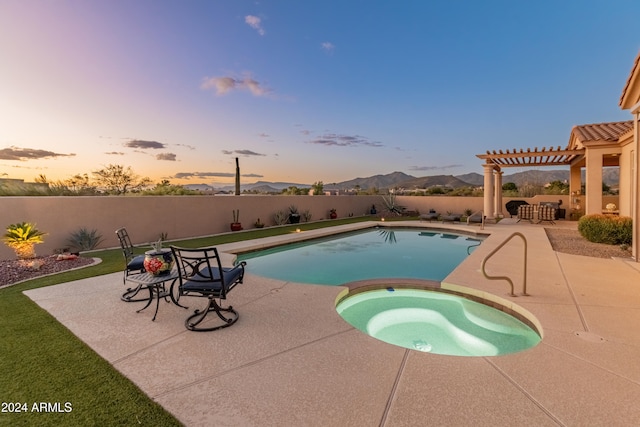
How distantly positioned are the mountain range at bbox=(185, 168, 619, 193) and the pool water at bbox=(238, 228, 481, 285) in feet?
30.7

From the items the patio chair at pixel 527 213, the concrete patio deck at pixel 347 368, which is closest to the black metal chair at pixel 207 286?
the concrete patio deck at pixel 347 368

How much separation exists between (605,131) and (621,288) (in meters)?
10.5

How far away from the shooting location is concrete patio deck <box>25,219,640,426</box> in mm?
2127

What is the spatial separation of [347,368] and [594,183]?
514 inches

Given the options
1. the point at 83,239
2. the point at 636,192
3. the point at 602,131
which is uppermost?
the point at 602,131

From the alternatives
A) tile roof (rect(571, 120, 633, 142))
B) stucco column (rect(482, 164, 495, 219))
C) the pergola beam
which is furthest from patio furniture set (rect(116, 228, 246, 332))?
stucco column (rect(482, 164, 495, 219))

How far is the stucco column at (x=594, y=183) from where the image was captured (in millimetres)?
11062

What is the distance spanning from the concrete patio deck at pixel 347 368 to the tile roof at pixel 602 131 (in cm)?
914

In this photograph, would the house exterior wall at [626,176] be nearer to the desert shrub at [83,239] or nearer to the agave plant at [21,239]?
the agave plant at [21,239]

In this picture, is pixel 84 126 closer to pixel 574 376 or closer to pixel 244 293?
pixel 244 293

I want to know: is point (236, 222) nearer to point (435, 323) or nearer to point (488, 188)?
point (435, 323)

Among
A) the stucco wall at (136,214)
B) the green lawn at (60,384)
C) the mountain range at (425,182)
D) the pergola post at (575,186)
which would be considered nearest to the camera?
the green lawn at (60,384)

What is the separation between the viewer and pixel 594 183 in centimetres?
1112

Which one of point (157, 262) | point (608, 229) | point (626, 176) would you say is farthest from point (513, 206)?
point (157, 262)
